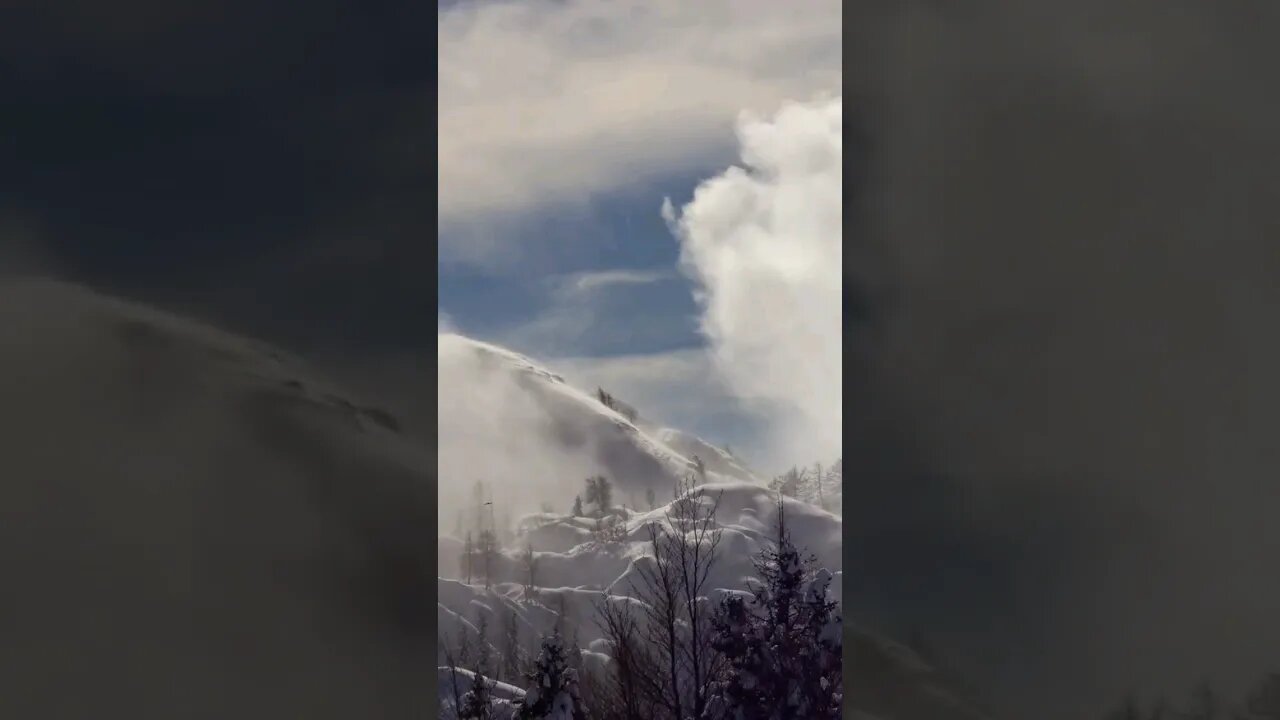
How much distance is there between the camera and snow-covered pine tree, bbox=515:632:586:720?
269 cm

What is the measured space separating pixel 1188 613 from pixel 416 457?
1.06 metres

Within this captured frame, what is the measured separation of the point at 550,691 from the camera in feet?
8.85

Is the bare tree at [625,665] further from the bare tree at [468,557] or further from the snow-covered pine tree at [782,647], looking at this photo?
the bare tree at [468,557]

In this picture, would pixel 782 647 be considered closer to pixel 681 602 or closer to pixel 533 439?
pixel 681 602

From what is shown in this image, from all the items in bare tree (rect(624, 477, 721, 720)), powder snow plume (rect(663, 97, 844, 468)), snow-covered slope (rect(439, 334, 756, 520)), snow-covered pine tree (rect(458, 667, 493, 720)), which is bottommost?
snow-covered pine tree (rect(458, 667, 493, 720))

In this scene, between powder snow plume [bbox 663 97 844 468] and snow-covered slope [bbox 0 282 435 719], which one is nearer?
snow-covered slope [bbox 0 282 435 719]

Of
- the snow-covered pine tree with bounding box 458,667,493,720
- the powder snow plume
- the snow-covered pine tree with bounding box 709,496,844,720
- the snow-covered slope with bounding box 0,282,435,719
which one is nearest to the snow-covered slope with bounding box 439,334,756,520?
the powder snow plume

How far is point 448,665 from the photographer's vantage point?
2.67 m

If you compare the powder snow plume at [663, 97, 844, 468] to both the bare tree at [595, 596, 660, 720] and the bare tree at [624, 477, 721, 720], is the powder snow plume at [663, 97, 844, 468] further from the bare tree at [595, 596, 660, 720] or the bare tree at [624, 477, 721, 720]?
the bare tree at [595, 596, 660, 720]

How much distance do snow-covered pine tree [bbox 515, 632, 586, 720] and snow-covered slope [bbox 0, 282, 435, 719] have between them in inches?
43.5

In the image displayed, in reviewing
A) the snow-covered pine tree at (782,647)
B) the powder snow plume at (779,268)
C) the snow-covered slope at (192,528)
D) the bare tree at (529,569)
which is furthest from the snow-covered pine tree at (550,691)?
the snow-covered slope at (192,528)

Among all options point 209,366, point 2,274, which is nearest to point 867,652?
point 209,366

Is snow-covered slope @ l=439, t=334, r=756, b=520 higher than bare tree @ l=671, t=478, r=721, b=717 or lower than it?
higher

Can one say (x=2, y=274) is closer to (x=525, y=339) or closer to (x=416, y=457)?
(x=416, y=457)
